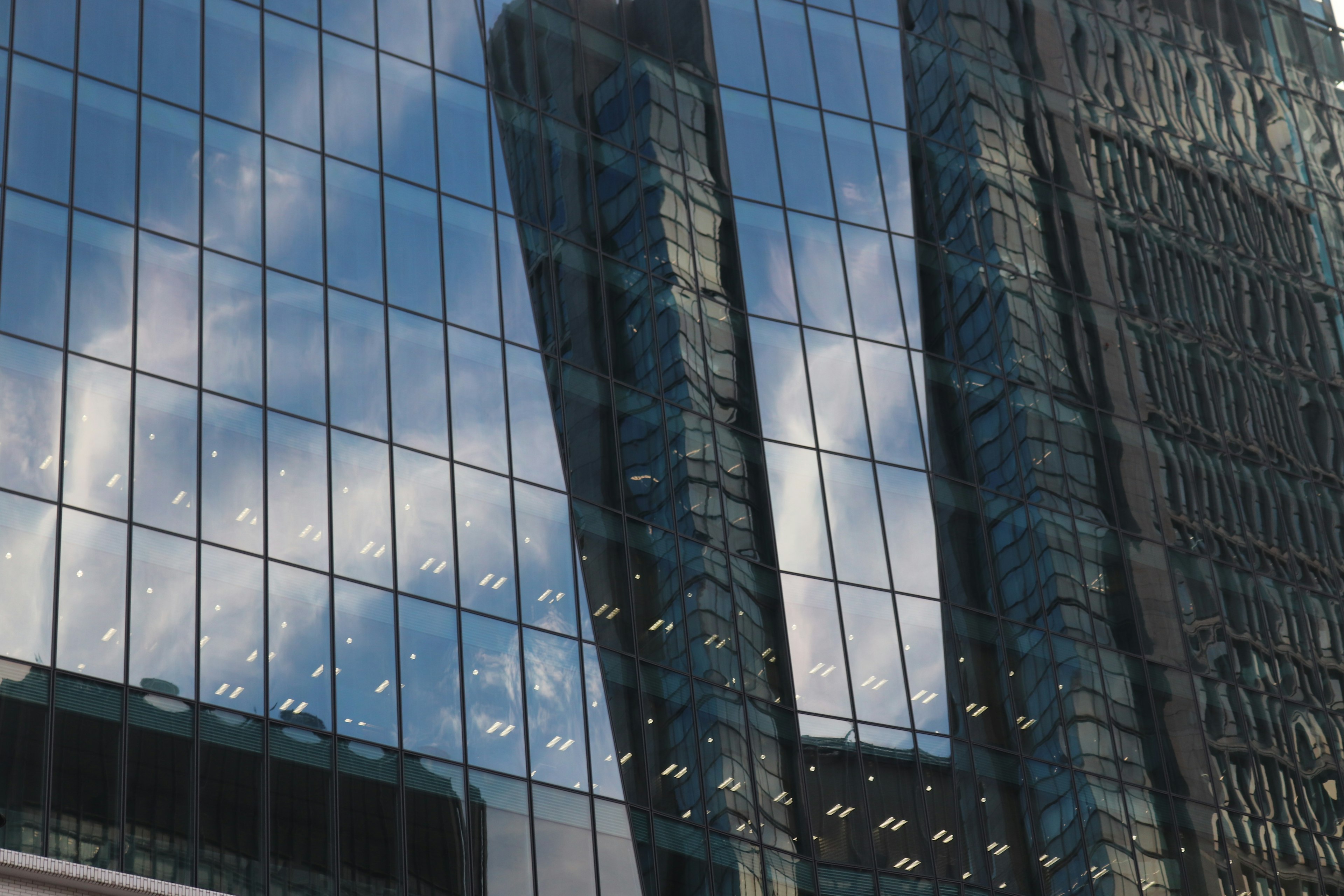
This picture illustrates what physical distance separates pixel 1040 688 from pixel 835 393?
8.46m

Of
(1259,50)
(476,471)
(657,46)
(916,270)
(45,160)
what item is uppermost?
(1259,50)

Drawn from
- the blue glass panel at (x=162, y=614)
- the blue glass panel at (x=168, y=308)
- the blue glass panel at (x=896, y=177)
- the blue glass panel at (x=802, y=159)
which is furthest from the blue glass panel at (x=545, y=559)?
the blue glass panel at (x=896, y=177)

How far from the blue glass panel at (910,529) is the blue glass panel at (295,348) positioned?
46.9ft

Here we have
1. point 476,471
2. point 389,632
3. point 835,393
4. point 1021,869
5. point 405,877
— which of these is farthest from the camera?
point 835,393

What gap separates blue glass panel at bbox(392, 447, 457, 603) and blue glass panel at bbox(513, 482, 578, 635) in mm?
1684

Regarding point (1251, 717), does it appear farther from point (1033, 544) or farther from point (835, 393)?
point (835, 393)

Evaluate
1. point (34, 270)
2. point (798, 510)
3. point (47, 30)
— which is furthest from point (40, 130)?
point (798, 510)

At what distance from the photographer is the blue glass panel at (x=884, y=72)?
47.1 m

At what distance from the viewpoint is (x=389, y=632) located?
32.2 metres

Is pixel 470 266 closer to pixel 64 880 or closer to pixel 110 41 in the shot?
pixel 110 41

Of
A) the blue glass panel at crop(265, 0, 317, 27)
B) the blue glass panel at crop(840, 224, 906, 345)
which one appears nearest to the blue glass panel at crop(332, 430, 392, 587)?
the blue glass panel at crop(265, 0, 317, 27)

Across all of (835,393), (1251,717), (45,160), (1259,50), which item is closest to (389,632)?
(45,160)

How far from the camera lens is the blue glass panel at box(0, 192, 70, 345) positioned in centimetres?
3006

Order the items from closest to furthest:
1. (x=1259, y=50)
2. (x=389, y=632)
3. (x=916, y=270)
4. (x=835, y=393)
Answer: (x=389, y=632) → (x=835, y=393) → (x=916, y=270) → (x=1259, y=50)
